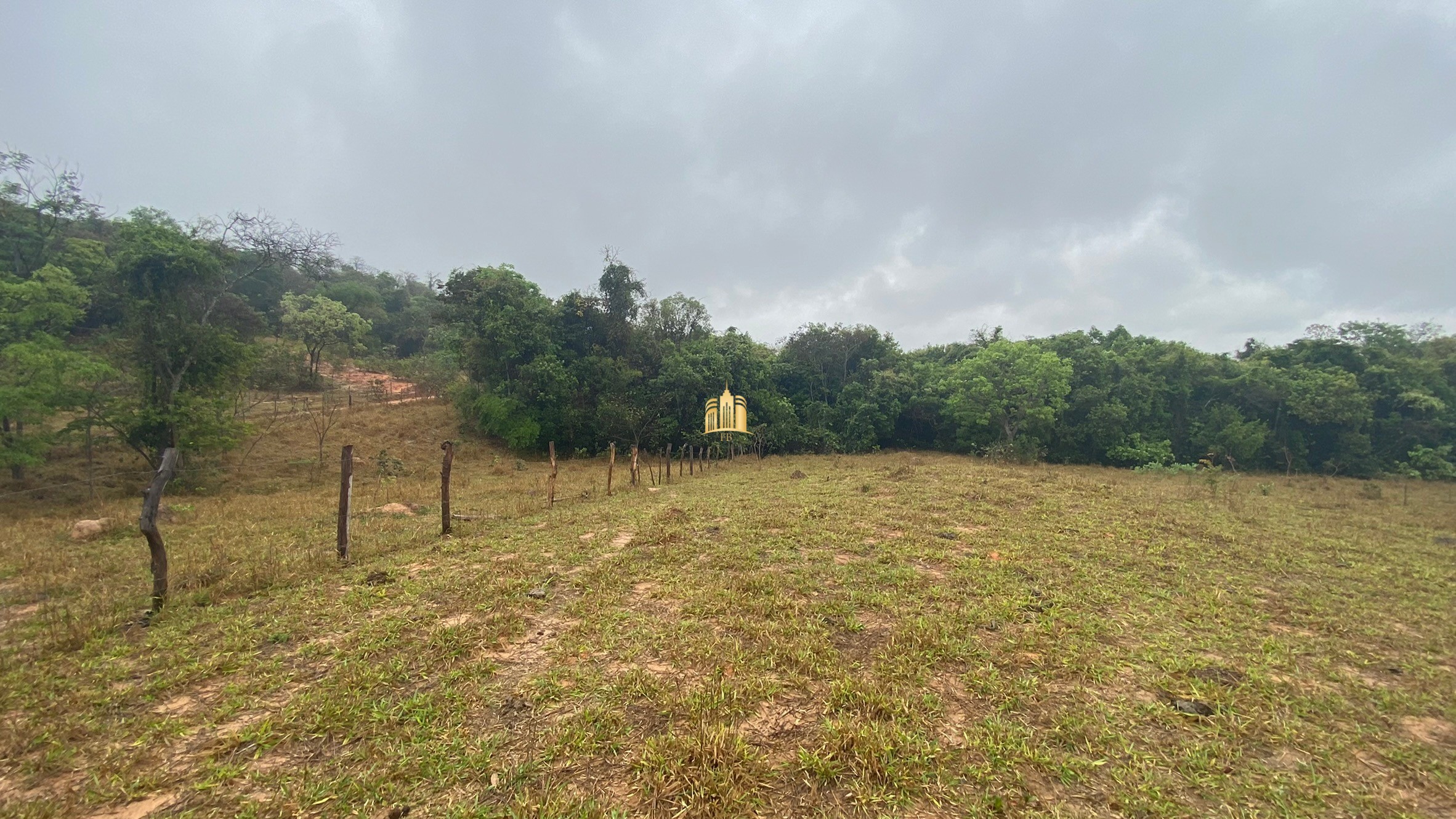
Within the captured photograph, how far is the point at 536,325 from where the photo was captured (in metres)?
23.2

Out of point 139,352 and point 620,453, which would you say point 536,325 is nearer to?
point 620,453

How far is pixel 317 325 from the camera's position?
28.7m

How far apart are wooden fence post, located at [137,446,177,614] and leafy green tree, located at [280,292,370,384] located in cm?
2819

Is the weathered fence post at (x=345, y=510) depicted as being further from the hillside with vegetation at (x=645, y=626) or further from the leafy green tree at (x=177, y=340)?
the leafy green tree at (x=177, y=340)

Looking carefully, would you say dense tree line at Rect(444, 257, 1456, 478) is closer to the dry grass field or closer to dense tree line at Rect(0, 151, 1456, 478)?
dense tree line at Rect(0, 151, 1456, 478)

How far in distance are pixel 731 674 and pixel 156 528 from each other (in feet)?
18.3

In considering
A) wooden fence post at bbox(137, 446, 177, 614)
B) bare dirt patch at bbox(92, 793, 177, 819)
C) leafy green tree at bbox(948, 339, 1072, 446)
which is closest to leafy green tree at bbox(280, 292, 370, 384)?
wooden fence post at bbox(137, 446, 177, 614)

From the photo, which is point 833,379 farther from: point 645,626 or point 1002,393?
point 645,626

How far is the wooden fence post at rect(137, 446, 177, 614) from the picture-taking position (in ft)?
15.9

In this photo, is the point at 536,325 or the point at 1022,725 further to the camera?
the point at 536,325

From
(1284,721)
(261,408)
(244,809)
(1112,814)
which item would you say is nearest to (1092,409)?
(1284,721)

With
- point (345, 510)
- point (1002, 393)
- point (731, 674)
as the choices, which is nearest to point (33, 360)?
point (345, 510)

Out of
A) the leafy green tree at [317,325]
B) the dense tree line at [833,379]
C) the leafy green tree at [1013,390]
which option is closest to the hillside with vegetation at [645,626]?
the dense tree line at [833,379]

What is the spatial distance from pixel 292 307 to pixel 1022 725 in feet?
127
